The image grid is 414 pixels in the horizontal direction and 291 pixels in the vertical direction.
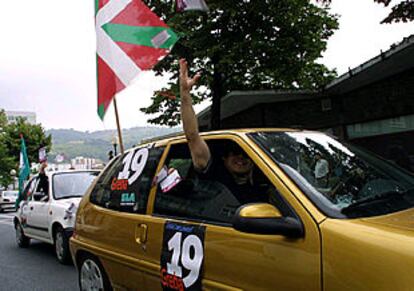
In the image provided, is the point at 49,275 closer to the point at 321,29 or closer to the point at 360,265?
the point at 360,265

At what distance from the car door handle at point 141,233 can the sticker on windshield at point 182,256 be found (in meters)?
0.25

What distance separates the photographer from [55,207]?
7.45 metres

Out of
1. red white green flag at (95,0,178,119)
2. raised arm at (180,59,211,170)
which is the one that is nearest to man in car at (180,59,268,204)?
raised arm at (180,59,211,170)

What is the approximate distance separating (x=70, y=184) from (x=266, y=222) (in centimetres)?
650

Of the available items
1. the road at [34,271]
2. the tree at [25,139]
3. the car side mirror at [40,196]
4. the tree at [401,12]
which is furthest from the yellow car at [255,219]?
the tree at [25,139]

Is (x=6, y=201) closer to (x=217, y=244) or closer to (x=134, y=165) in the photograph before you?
(x=134, y=165)

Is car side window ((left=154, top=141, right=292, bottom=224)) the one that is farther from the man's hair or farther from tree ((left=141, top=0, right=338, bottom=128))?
tree ((left=141, top=0, right=338, bottom=128))

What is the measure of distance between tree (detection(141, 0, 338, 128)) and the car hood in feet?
39.5

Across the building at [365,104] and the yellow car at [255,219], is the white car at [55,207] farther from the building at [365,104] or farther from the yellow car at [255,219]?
the building at [365,104]

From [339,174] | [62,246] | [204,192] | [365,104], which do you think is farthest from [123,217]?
[365,104]

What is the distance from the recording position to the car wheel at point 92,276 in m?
3.92

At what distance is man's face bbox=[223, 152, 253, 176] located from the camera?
3.06 m

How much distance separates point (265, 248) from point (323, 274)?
365 mm

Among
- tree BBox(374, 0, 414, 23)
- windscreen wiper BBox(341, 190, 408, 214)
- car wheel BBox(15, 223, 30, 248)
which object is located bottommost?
car wheel BBox(15, 223, 30, 248)
